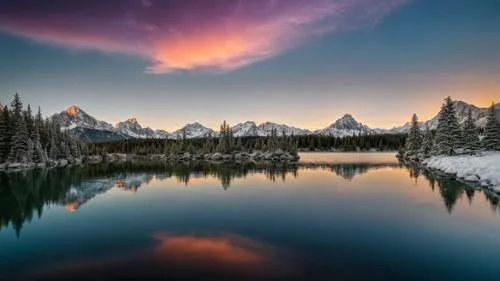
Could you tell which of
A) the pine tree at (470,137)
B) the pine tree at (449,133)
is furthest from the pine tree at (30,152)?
the pine tree at (470,137)

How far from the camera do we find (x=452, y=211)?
98.0 feet

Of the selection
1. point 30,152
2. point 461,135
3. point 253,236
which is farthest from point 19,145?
point 461,135

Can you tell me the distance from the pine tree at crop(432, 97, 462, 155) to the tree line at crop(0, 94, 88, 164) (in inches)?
4020

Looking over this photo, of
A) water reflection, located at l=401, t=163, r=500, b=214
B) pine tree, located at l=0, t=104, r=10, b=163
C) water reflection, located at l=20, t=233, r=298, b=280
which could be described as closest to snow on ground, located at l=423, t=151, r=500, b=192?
water reflection, located at l=401, t=163, r=500, b=214

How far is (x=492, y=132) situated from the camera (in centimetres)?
7488

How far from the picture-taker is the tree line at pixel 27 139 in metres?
87.0

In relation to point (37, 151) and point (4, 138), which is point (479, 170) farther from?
point (37, 151)

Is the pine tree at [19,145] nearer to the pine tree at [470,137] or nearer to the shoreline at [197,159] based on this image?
the shoreline at [197,159]

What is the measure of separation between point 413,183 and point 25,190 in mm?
54267

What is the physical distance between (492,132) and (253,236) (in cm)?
7496

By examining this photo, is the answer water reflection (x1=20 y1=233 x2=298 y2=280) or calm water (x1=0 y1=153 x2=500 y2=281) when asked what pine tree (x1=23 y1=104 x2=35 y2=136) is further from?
water reflection (x1=20 y1=233 x2=298 y2=280)

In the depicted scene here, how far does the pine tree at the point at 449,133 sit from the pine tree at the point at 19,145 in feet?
335

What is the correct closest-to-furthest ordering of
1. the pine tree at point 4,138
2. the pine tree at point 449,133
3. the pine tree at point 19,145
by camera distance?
the pine tree at point 449,133, the pine tree at point 4,138, the pine tree at point 19,145

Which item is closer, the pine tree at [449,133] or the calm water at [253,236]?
the calm water at [253,236]
